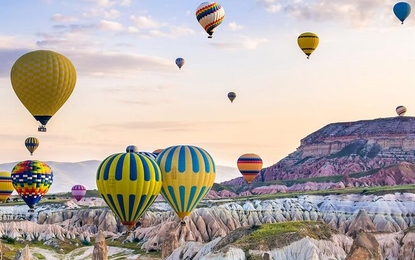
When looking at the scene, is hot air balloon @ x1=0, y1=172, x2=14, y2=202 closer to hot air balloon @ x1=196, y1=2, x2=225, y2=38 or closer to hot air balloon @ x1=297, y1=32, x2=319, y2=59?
hot air balloon @ x1=196, y1=2, x2=225, y2=38

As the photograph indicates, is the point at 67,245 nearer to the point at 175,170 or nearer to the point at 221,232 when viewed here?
the point at 221,232

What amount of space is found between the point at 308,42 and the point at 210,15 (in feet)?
67.9

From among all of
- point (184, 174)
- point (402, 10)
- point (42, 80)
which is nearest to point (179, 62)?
point (402, 10)

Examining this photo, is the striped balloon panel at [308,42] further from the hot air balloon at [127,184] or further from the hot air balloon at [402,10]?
the hot air balloon at [127,184]

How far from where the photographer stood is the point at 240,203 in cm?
14138

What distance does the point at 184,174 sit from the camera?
2918 inches

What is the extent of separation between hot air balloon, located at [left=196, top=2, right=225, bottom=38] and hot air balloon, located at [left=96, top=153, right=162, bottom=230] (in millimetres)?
40719

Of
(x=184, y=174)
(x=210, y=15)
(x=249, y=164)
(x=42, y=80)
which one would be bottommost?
(x=184, y=174)

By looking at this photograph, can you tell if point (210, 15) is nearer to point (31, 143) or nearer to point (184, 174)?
point (184, 174)

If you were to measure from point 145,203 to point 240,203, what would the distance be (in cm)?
7272

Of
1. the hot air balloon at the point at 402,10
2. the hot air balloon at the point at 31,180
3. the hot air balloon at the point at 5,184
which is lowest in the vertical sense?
the hot air balloon at the point at 31,180

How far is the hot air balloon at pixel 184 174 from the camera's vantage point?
74188 mm

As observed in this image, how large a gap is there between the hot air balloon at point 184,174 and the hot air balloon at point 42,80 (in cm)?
1449

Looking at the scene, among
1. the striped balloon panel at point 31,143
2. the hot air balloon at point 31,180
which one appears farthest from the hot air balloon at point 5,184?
the hot air balloon at point 31,180
